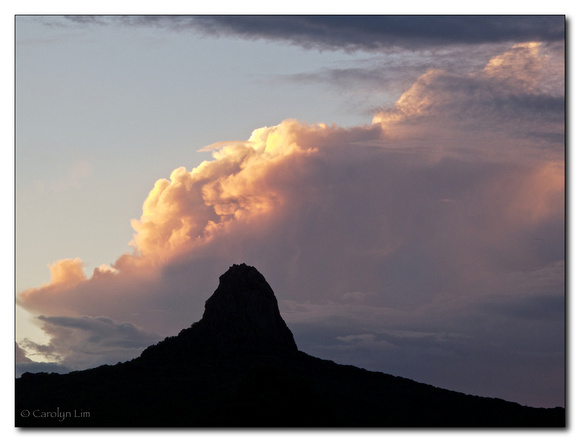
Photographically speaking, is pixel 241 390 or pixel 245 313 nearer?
pixel 241 390

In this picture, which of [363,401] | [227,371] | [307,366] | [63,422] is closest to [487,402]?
[363,401]

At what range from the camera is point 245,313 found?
96.8 metres

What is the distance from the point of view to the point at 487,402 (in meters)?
79.4

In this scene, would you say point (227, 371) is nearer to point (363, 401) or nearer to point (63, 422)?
point (363, 401)

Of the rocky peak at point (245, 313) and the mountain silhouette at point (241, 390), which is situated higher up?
the rocky peak at point (245, 313)

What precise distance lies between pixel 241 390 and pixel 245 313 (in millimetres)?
26120

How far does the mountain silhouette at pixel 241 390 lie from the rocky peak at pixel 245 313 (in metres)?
0.12

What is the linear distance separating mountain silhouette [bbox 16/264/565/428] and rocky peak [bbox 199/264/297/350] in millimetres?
123

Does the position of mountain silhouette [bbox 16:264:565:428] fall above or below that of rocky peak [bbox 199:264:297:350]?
below

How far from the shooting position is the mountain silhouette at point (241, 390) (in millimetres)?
63344

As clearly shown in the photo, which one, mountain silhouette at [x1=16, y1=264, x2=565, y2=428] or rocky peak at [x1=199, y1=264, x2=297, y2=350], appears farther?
rocky peak at [x1=199, y1=264, x2=297, y2=350]

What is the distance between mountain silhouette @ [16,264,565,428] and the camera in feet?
208

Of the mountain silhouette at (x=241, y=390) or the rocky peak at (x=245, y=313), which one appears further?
the rocky peak at (x=245, y=313)

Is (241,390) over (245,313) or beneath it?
beneath
